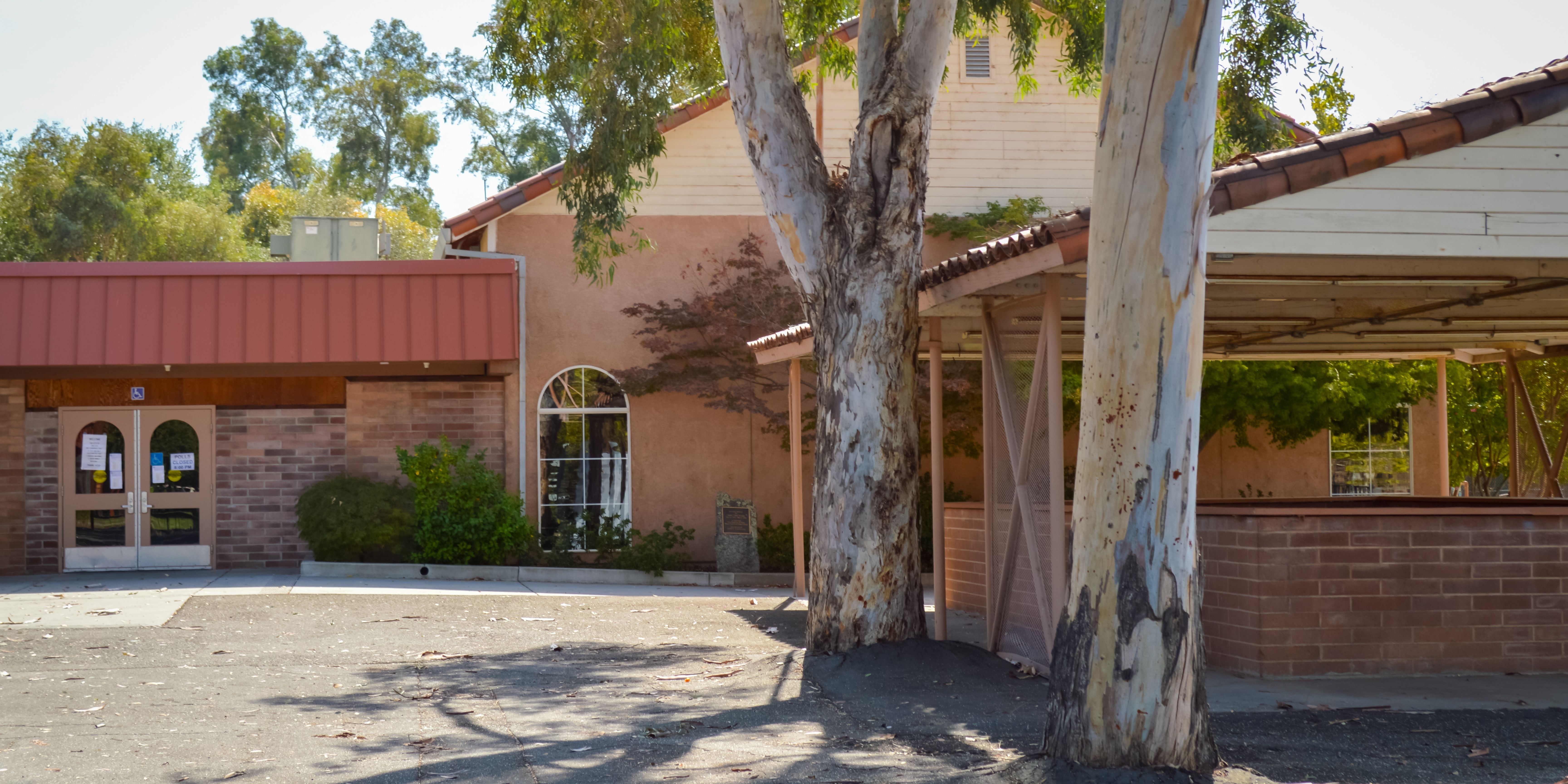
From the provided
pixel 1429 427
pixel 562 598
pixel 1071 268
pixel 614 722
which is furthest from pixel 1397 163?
pixel 1429 427

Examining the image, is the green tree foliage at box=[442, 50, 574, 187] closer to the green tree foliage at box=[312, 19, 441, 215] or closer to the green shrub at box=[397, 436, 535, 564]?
the green tree foliage at box=[312, 19, 441, 215]

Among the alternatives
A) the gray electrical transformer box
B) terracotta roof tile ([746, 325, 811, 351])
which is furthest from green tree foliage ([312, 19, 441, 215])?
terracotta roof tile ([746, 325, 811, 351])

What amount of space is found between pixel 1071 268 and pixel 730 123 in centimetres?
1108

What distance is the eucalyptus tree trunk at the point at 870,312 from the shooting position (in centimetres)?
888

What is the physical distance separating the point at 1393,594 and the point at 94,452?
1576 cm

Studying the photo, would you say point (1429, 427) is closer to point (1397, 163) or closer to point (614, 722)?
point (1397, 163)

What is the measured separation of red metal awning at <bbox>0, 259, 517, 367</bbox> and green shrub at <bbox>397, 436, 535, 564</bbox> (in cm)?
138

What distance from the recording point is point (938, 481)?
1055 centimetres

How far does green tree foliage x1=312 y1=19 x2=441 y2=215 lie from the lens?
44250 mm

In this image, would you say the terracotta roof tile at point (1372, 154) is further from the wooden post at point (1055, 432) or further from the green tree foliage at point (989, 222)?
the green tree foliage at point (989, 222)

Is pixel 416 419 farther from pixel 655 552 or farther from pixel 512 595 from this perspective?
pixel 512 595

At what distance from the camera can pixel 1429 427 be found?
19.5 m

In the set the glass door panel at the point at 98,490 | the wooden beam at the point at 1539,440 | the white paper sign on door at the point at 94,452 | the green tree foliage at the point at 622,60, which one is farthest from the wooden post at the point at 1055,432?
the white paper sign on door at the point at 94,452

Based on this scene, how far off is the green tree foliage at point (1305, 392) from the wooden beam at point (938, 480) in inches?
283
